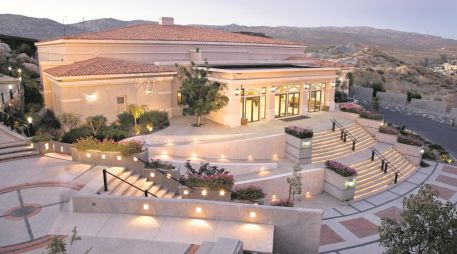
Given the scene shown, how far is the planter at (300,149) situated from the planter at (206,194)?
8075mm

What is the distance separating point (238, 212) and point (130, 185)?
5.39 metres

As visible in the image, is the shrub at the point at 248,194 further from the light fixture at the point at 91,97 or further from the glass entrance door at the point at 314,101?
the glass entrance door at the point at 314,101

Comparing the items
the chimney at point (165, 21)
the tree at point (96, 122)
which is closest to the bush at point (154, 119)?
the tree at point (96, 122)

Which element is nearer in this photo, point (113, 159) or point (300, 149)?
point (113, 159)

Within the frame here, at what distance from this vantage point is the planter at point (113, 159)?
1523cm

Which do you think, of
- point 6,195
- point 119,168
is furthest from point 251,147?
point 6,195

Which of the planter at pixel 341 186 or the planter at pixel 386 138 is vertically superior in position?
the planter at pixel 386 138

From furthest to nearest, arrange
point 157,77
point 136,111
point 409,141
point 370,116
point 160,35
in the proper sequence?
1. point 160,35
2. point 370,116
3. point 157,77
4. point 409,141
5. point 136,111

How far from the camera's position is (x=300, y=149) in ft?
66.8

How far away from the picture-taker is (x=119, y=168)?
→ 49.0 ft

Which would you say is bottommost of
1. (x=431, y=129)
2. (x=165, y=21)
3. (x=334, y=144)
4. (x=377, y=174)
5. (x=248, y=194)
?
(x=377, y=174)

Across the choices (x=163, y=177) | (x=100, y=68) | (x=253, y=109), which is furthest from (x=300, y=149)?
(x=100, y=68)

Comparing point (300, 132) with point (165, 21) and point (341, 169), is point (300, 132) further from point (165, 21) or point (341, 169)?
point (165, 21)

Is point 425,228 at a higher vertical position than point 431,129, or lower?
higher
